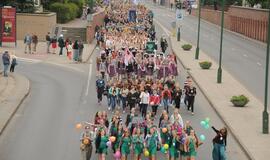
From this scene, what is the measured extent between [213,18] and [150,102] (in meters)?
83.2

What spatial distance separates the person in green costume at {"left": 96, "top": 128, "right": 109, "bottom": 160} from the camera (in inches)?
805

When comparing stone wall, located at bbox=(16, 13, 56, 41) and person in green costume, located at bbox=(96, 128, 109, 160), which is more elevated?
stone wall, located at bbox=(16, 13, 56, 41)

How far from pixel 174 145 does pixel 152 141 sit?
0.73 metres

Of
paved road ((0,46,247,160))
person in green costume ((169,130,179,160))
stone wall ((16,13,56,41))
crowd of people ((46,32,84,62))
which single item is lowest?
paved road ((0,46,247,160))

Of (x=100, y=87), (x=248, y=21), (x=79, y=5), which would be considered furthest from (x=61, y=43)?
(x=79, y=5)

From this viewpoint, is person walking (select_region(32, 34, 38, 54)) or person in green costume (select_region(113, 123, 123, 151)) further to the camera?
person walking (select_region(32, 34, 38, 54))

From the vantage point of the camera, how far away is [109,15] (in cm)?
7944

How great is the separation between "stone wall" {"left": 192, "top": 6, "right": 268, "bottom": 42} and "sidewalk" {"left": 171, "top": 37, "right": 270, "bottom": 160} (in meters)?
26.4

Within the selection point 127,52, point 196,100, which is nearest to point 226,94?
point 196,100

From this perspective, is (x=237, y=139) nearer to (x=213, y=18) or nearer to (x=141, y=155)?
(x=141, y=155)

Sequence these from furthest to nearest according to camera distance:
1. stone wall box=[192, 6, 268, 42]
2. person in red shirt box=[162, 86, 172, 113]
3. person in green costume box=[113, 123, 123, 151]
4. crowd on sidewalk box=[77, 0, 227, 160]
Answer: stone wall box=[192, 6, 268, 42], person in red shirt box=[162, 86, 172, 113], person in green costume box=[113, 123, 123, 151], crowd on sidewalk box=[77, 0, 227, 160]

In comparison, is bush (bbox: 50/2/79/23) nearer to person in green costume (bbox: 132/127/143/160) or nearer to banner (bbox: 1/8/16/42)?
banner (bbox: 1/8/16/42)

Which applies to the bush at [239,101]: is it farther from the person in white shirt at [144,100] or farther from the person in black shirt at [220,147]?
the person in black shirt at [220,147]

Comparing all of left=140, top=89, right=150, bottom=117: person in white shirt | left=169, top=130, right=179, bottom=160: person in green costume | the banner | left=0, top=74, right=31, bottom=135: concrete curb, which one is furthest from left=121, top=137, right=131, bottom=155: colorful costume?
the banner
